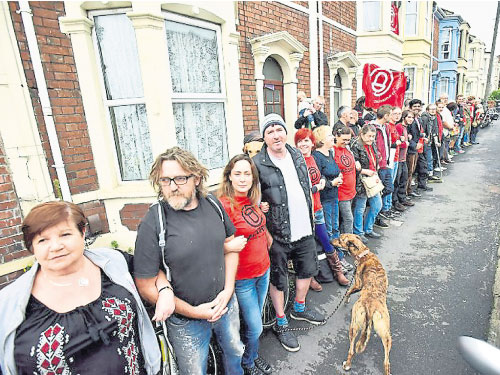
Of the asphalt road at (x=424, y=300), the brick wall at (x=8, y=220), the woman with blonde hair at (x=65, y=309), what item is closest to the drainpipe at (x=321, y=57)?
the asphalt road at (x=424, y=300)

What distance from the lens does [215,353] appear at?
2453mm

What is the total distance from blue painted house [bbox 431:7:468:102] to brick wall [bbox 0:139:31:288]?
2701 centimetres

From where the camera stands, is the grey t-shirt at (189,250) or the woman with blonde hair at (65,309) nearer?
the woman with blonde hair at (65,309)

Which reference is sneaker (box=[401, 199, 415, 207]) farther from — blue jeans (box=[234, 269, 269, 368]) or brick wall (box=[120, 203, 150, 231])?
brick wall (box=[120, 203, 150, 231])

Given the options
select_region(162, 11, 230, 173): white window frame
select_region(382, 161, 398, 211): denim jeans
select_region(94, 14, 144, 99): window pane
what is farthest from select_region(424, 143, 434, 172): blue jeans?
select_region(94, 14, 144, 99): window pane

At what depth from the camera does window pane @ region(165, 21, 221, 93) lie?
3.85m

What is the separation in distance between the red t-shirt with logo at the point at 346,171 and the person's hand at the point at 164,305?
292 centimetres

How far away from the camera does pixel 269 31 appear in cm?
546

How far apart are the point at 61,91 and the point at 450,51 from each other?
3116 cm

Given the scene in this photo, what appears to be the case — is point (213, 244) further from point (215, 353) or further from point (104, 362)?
point (215, 353)

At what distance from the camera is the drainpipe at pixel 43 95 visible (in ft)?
8.95

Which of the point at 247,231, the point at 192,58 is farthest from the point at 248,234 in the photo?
the point at 192,58

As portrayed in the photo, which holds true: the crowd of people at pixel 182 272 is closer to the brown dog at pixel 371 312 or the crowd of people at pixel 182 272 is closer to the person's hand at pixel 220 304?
the person's hand at pixel 220 304

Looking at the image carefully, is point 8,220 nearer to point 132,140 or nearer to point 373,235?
point 132,140
